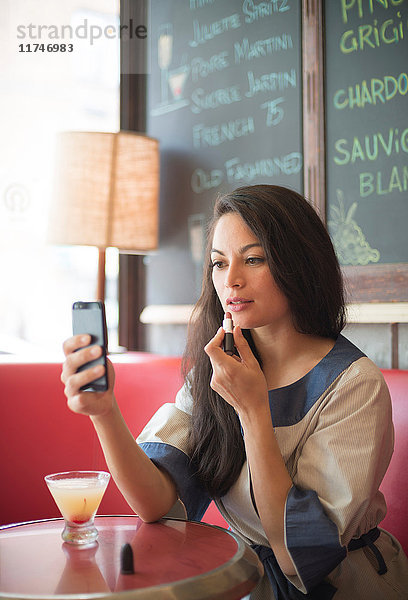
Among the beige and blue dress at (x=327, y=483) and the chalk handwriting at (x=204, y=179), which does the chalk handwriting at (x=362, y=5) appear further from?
the beige and blue dress at (x=327, y=483)

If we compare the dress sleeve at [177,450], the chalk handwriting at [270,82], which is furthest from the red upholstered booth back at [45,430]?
the chalk handwriting at [270,82]

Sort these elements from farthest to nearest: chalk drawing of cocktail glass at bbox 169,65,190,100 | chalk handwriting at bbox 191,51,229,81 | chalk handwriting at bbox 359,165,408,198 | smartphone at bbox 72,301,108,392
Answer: chalk drawing of cocktail glass at bbox 169,65,190,100
chalk handwriting at bbox 191,51,229,81
chalk handwriting at bbox 359,165,408,198
smartphone at bbox 72,301,108,392

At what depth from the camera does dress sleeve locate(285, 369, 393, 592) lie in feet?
3.84

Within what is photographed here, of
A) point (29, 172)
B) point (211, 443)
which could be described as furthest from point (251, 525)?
point (29, 172)

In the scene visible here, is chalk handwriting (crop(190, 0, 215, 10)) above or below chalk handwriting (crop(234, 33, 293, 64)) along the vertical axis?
above

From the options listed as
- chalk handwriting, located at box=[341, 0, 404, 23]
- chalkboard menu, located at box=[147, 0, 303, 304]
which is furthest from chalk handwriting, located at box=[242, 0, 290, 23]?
chalk handwriting, located at box=[341, 0, 404, 23]

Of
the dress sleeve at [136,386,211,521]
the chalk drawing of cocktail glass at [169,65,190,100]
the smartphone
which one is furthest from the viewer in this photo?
the chalk drawing of cocktail glass at [169,65,190,100]

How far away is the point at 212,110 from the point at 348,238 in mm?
977

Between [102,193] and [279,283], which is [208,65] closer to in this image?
[102,193]

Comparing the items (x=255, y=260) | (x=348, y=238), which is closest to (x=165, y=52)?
(x=348, y=238)

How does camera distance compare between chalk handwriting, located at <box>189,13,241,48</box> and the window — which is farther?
the window

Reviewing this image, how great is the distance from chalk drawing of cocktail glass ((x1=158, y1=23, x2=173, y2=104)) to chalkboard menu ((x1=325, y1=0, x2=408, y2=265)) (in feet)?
3.20

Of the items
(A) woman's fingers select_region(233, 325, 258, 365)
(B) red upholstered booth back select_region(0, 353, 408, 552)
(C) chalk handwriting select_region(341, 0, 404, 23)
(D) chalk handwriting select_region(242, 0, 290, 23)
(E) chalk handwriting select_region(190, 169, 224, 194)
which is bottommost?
(B) red upholstered booth back select_region(0, 353, 408, 552)

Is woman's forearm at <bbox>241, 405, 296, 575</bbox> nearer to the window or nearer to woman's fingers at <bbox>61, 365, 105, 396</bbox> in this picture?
woman's fingers at <bbox>61, 365, 105, 396</bbox>
